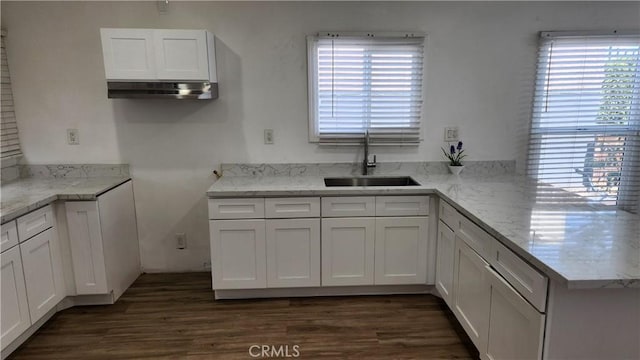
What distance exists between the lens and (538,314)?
147 centimetres

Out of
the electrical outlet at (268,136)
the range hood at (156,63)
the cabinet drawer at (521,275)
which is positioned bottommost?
the cabinet drawer at (521,275)

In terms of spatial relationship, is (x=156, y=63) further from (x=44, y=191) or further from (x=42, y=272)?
(x=42, y=272)

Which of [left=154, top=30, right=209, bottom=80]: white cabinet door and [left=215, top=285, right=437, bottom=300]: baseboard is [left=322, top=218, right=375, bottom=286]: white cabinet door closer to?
[left=215, top=285, right=437, bottom=300]: baseboard

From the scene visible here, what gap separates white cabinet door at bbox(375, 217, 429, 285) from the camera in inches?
108

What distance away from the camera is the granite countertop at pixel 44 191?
7.27 ft

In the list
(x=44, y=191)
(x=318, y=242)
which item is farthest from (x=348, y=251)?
(x=44, y=191)

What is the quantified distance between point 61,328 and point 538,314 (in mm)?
2735

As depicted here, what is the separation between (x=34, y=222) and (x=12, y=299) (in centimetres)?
45

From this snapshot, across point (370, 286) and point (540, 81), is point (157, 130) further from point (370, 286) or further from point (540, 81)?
point (540, 81)

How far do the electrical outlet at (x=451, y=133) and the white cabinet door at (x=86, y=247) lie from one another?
2645mm

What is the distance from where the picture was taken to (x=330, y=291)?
9.43 feet

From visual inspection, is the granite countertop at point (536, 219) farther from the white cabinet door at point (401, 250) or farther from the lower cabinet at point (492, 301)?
the white cabinet door at point (401, 250)

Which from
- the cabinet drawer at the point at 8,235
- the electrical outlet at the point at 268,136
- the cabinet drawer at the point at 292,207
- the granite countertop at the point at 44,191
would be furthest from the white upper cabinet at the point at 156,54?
the cabinet drawer at the point at 8,235

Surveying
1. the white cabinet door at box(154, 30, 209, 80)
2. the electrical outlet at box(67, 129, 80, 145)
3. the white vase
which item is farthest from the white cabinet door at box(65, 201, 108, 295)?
the white vase
